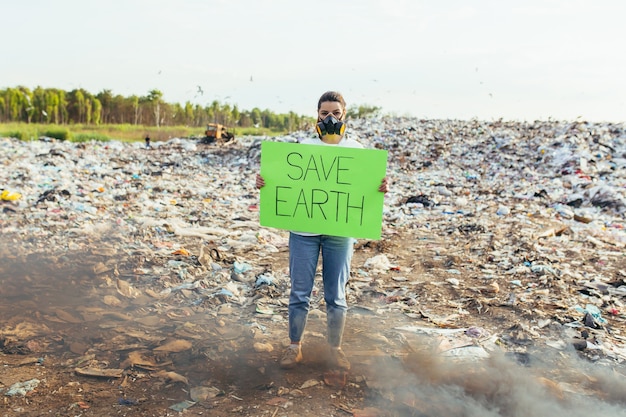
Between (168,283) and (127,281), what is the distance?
12.5 inches

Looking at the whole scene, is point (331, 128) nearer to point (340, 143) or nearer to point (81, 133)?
point (340, 143)

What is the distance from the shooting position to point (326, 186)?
2.33 meters

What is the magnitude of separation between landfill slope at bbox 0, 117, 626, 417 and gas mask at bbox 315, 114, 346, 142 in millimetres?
1156

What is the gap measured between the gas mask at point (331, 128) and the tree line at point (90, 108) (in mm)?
29373

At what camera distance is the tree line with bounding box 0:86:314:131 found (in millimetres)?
33375

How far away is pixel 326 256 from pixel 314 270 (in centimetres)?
9

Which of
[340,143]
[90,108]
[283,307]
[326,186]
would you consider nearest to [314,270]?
[326,186]

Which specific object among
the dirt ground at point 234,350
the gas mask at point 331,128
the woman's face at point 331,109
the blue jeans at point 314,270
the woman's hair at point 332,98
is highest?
the woman's hair at point 332,98

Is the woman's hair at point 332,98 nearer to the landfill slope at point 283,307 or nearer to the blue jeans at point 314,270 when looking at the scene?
the blue jeans at point 314,270

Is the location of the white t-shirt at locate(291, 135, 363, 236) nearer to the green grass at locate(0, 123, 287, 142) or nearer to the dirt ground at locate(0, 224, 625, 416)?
the dirt ground at locate(0, 224, 625, 416)

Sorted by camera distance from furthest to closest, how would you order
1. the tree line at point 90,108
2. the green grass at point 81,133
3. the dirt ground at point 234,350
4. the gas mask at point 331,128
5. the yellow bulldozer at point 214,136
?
the tree line at point 90,108, the green grass at point 81,133, the yellow bulldozer at point 214,136, the gas mask at point 331,128, the dirt ground at point 234,350

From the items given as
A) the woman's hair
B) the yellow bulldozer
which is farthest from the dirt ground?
the yellow bulldozer

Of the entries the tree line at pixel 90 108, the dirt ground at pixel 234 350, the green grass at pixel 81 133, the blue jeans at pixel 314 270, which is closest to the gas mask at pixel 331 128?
the blue jeans at pixel 314 270

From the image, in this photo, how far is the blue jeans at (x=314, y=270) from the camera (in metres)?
2.31
